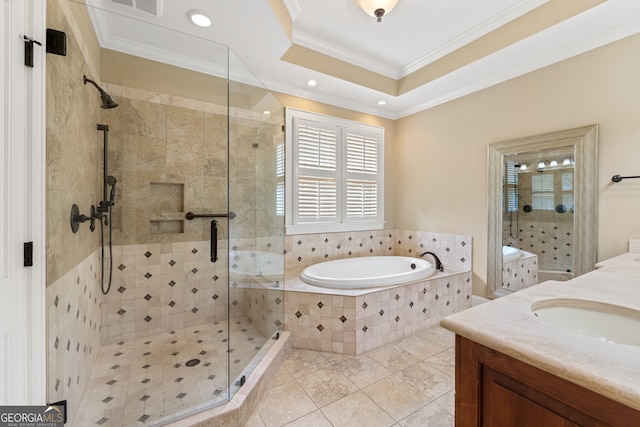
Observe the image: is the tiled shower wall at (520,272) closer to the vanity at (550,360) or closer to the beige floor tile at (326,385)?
the vanity at (550,360)

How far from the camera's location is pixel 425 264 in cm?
305

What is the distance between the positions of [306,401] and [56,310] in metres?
1.47

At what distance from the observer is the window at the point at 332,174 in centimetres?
306

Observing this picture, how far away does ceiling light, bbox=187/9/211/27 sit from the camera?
6.31 ft

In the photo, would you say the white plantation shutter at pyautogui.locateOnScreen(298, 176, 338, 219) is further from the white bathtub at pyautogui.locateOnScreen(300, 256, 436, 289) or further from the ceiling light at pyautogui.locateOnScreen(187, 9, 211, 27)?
the ceiling light at pyautogui.locateOnScreen(187, 9, 211, 27)

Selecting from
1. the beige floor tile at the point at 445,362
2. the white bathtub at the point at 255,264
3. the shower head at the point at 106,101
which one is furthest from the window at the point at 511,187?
the shower head at the point at 106,101

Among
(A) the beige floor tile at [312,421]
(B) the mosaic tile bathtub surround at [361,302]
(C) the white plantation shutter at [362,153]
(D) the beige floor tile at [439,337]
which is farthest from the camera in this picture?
(C) the white plantation shutter at [362,153]

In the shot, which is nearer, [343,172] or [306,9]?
[306,9]

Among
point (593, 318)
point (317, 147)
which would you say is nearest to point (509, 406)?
point (593, 318)

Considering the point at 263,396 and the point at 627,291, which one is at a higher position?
the point at 627,291

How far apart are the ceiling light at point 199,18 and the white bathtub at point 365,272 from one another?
231 centimetres

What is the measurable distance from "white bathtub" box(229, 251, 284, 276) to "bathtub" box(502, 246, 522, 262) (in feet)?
7.74
